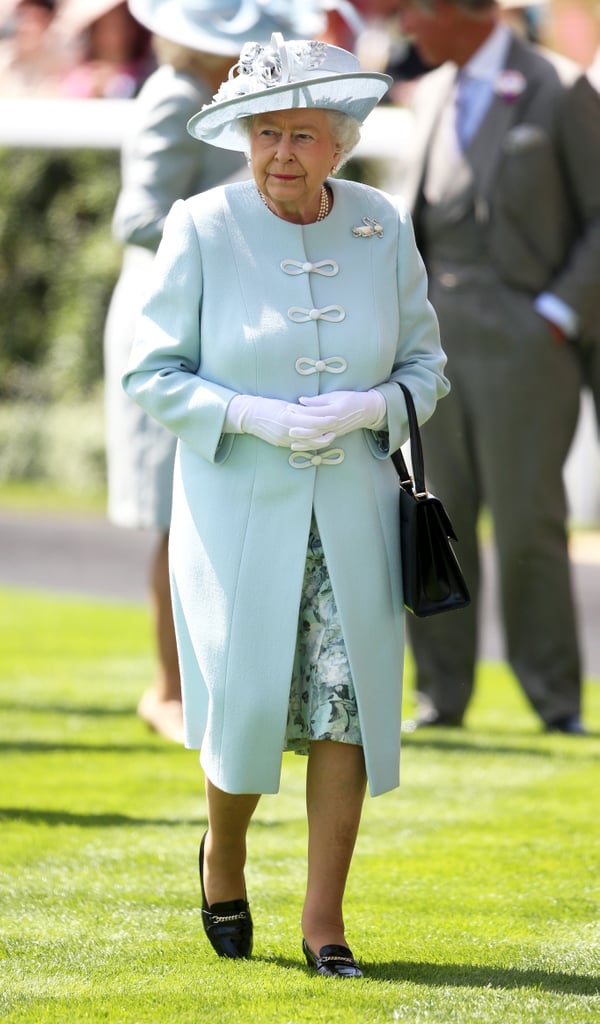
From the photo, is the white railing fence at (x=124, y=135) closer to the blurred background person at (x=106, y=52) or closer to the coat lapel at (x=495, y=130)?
the blurred background person at (x=106, y=52)

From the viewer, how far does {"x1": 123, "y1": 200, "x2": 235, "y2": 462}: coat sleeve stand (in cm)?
413

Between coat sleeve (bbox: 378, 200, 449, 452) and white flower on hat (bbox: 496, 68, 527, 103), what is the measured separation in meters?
3.08

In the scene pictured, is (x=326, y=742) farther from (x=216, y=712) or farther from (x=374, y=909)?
(x=374, y=909)

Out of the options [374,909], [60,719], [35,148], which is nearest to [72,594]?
[60,719]

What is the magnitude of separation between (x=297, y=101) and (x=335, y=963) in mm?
1841

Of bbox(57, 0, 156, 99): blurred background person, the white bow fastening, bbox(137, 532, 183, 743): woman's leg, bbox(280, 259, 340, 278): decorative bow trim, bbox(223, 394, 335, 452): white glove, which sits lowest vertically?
bbox(137, 532, 183, 743): woman's leg

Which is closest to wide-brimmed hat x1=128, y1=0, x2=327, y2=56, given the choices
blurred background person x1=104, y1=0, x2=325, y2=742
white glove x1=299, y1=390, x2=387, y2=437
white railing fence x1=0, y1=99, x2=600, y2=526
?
blurred background person x1=104, y1=0, x2=325, y2=742

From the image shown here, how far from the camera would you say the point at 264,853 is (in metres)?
5.43

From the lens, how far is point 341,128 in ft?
13.9

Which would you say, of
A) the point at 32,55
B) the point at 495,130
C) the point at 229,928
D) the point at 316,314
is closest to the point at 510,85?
the point at 495,130

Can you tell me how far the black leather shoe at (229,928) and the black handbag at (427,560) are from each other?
79 cm

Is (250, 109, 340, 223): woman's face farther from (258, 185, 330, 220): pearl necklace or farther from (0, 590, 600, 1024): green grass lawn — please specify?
(0, 590, 600, 1024): green grass lawn

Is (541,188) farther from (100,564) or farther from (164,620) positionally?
(100,564)

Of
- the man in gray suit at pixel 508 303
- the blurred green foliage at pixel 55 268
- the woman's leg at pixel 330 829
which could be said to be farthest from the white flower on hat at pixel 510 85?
the blurred green foliage at pixel 55 268
